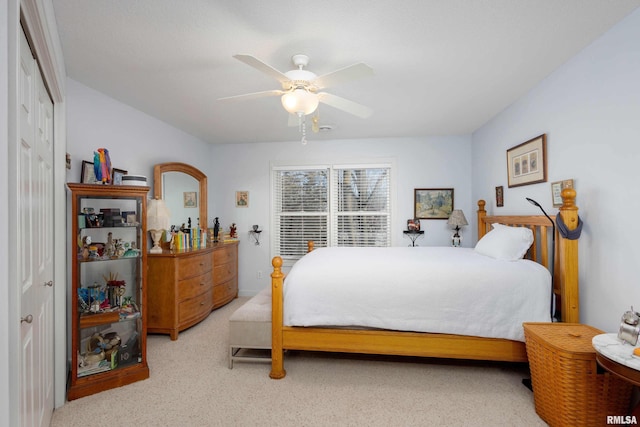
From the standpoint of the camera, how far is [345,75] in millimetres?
1914

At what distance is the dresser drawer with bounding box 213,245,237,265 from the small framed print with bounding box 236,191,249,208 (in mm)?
687

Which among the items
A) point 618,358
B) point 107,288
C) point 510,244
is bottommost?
point 618,358

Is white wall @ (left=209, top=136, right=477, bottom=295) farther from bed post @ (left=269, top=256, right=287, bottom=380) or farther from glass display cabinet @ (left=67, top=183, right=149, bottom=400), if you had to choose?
bed post @ (left=269, top=256, right=287, bottom=380)

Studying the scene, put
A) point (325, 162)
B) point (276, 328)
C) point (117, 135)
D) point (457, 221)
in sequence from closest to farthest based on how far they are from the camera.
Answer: point (276, 328) → point (117, 135) → point (457, 221) → point (325, 162)

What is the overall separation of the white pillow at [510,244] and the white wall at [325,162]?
5.53 ft

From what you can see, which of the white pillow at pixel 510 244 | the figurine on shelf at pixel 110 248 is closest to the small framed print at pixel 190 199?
the figurine on shelf at pixel 110 248

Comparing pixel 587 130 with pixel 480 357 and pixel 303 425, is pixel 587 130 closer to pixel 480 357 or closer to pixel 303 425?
pixel 480 357

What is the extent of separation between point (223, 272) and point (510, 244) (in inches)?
135

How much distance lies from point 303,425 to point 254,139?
12.4 feet

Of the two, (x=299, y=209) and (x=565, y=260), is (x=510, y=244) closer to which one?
(x=565, y=260)

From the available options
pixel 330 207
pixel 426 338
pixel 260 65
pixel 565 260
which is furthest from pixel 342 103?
pixel 330 207

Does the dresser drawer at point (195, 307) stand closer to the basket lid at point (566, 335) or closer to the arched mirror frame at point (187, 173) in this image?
the arched mirror frame at point (187, 173)

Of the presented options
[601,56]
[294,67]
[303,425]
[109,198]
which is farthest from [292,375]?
[601,56]

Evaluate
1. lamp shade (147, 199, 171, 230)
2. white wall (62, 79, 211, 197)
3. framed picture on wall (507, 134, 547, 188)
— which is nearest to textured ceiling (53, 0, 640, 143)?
white wall (62, 79, 211, 197)
